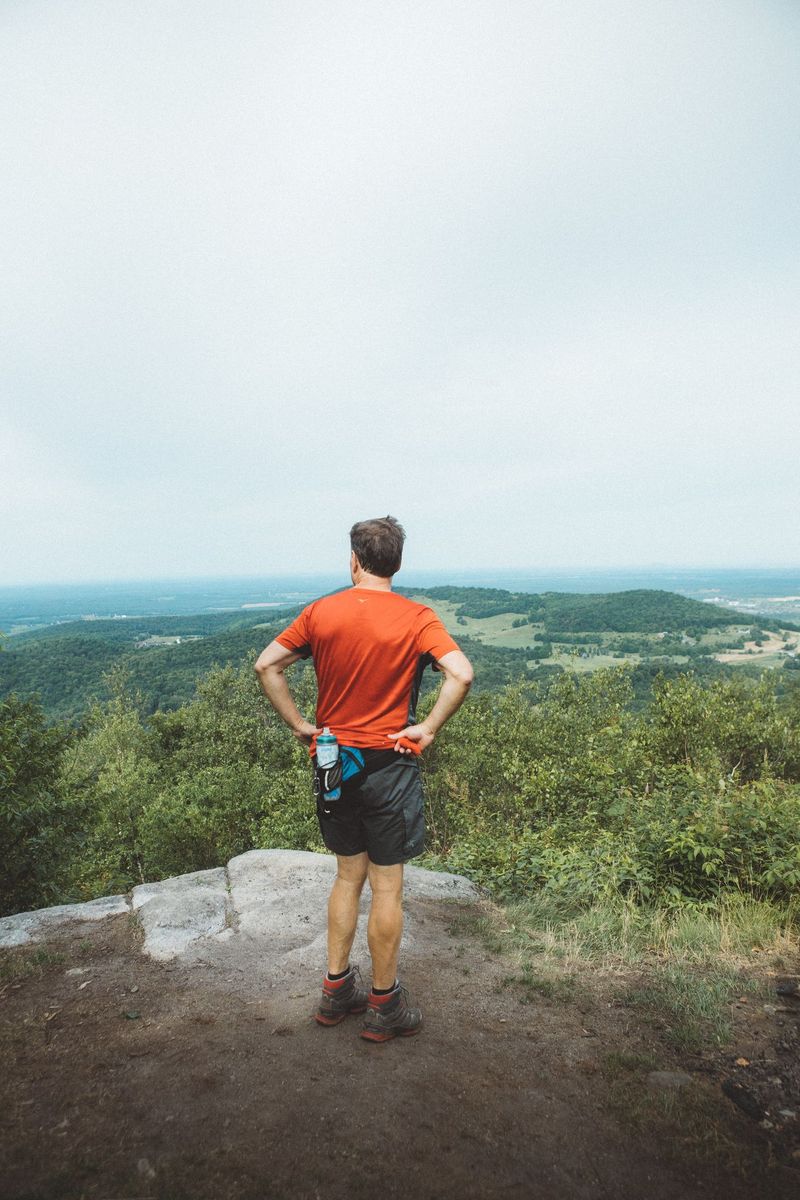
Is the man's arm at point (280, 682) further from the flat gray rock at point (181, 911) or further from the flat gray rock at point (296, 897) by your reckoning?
the flat gray rock at point (181, 911)

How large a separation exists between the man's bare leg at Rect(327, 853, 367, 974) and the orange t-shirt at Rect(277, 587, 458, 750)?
811 mm

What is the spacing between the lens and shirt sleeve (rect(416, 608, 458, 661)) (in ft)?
11.6

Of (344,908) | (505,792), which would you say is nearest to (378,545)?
(344,908)

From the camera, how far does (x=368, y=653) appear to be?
11.5 feet

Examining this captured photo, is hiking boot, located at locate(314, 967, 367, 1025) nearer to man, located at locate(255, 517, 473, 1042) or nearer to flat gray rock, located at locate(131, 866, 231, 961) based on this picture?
man, located at locate(255, 517, 473, 1042)

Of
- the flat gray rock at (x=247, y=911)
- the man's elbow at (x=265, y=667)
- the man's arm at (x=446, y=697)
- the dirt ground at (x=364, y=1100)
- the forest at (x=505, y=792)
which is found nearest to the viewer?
the dirt ground at (x=364, y=1100)

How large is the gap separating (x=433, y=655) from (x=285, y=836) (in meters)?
17.8

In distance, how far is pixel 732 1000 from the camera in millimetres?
4023

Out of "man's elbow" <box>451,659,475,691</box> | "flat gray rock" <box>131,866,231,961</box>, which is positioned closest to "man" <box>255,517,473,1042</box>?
"man's elbow" <box>451,659,475,691</box>

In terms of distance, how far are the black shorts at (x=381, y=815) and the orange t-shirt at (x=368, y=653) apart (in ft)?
0.73

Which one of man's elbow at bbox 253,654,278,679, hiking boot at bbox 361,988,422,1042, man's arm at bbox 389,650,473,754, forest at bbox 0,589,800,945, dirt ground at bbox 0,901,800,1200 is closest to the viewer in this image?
dirt ground at bbox 0,901,800,1200

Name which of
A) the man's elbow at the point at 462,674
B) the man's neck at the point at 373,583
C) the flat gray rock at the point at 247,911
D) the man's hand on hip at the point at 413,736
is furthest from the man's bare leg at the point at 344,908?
the man's neck at the point at 373,583

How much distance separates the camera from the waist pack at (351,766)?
350 centimetres

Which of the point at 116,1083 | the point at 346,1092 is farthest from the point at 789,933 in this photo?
the point at 116,1083
